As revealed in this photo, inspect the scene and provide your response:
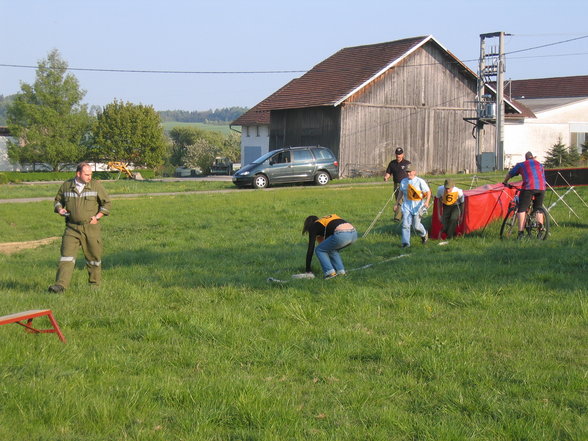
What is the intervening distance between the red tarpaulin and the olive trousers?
655cm

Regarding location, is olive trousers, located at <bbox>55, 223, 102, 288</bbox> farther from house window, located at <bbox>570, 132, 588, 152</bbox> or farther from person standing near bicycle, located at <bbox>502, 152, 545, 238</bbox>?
house window, located at <bbox>570, 132, 588, 152</bbox>

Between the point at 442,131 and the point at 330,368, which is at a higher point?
the point at 442,131

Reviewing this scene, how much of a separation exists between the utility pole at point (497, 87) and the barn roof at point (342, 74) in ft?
4.52

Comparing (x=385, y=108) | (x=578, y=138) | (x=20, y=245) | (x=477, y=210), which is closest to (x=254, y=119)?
(x=385, y=108)

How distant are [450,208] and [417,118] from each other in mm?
28997

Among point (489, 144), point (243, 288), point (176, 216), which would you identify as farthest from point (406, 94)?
point (243, 288)

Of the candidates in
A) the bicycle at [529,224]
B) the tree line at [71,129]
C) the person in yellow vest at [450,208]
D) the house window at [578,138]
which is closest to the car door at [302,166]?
the person in yellow vest at [450,208]

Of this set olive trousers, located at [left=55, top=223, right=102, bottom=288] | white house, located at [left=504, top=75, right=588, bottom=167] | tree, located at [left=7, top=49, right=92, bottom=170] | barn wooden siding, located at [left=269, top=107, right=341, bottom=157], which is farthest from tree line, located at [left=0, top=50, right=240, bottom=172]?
olive trousers, located at [left=55, top=223, right=102, bottom=288]

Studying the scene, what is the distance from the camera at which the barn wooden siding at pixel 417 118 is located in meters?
40.4

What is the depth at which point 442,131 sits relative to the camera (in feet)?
143

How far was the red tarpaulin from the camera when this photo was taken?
14.3 metres

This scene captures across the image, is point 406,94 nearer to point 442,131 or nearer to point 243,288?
point 442,131

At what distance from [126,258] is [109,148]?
183 ft

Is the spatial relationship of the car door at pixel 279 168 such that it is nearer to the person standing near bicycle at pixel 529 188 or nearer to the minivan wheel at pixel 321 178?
the minivan wheel at pixel 321 178
